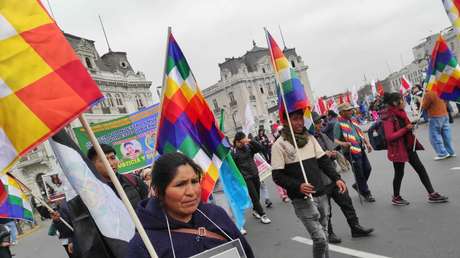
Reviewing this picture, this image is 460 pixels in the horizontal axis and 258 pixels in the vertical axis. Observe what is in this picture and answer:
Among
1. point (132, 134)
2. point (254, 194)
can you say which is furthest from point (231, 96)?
point (254, 194)

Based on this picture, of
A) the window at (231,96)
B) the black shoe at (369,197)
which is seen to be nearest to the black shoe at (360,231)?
the black shoe at (369,197)

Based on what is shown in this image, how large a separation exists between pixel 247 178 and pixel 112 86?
36.9 m

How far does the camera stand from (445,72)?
5.80 metres

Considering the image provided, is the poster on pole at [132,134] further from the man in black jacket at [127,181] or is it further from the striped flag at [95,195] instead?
the striped flag at [95,195]

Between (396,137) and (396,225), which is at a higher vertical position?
(396,137)

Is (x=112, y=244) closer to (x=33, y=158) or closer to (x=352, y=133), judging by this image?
(x=352, y=133)

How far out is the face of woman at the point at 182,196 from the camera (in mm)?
1965

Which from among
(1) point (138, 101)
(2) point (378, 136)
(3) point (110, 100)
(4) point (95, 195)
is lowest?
(2) point (378, 136)

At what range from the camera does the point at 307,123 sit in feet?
16.3

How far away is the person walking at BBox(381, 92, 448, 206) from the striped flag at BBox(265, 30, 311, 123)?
1.77 meters

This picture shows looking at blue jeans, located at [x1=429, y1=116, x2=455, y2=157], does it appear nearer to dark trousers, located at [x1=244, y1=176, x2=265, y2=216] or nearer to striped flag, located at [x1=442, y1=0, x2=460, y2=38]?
striped flag, located at [x1=442, y1=0, x2=460, y2=38]

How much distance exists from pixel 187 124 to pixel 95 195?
1480 mm

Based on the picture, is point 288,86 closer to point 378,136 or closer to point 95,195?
point 378,136

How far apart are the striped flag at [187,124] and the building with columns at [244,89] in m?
69.4
